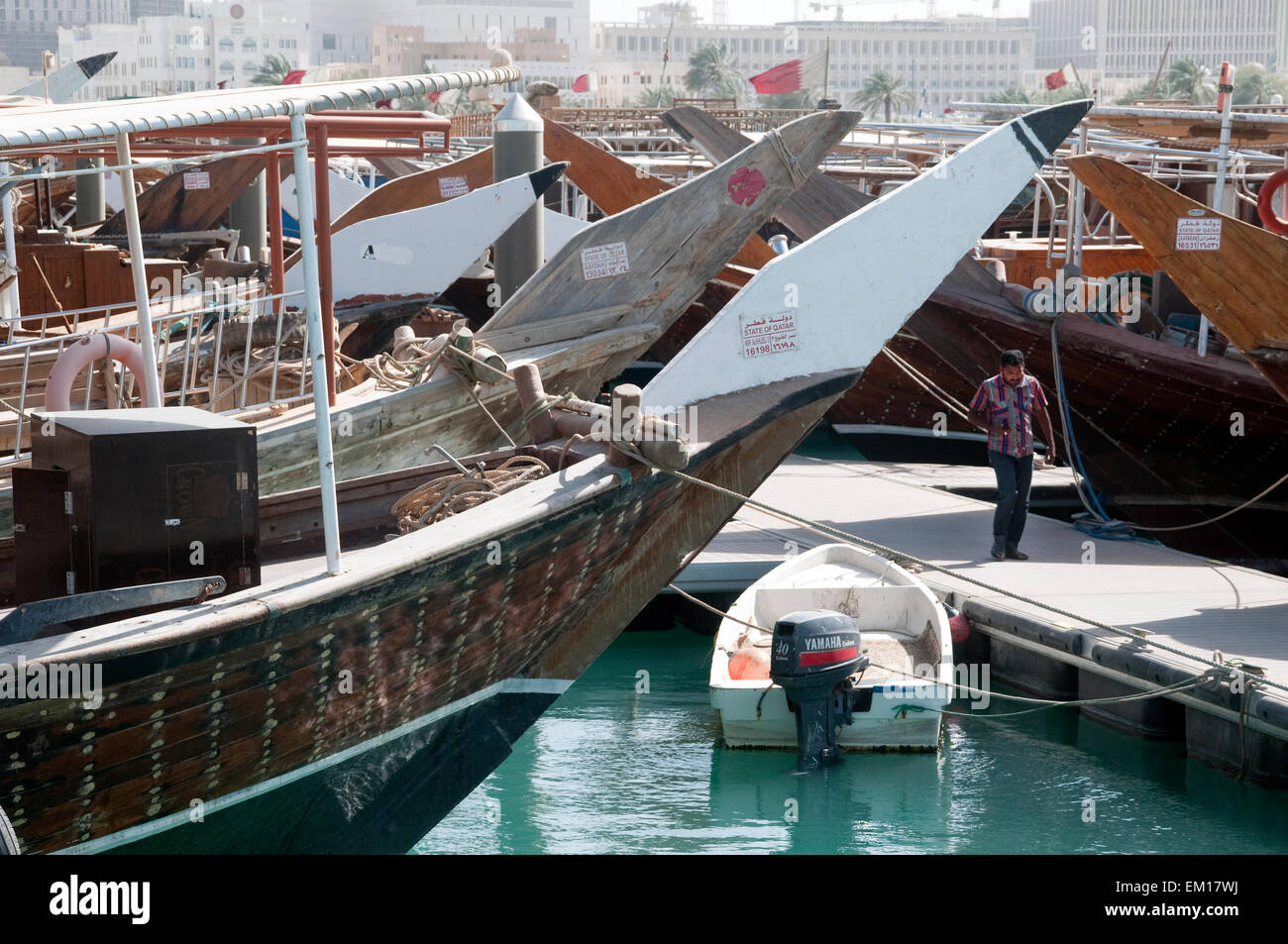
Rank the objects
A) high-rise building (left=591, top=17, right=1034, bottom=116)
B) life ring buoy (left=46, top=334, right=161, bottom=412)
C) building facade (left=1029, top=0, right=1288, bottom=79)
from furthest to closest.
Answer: high-rise building (left=591, top=17, right=1034, bottom=116)
building facade (left=1029, top=0, right=1288, bottom=79)
life ring buoy (left=46, top=334, right=161, bottom=412)

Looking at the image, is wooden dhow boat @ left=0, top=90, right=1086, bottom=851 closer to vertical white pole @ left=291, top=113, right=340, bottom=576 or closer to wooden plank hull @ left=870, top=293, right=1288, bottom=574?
vertical white pole @ left=291, top=113, right=340, bottom=576

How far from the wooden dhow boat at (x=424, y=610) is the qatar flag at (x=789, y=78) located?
699 inches

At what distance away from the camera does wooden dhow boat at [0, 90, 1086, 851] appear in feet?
15.4

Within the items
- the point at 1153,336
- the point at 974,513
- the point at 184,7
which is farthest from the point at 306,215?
the point at 184,7

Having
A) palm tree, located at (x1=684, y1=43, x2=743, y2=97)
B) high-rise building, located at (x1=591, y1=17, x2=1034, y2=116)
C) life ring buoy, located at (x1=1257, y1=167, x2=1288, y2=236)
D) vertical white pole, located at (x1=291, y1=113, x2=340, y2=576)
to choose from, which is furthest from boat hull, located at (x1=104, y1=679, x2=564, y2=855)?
high-rise building, located at (x1=591, y1=17, x2=1034, y2=116)

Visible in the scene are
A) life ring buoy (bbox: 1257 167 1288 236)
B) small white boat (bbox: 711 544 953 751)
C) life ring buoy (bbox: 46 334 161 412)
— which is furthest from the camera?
life ring buoy (bbox: 1257 167 1288 236)

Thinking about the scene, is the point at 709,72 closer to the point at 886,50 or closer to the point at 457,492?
the point at 886,50

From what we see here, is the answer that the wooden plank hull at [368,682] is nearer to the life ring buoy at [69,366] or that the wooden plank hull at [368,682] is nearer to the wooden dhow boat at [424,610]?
the wooden dhow boat at [424,610]

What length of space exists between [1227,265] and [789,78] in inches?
691

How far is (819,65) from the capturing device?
73.3 feet

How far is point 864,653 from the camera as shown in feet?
27.1

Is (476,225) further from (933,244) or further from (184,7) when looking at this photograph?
(184,7)

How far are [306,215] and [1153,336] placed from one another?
9.39m

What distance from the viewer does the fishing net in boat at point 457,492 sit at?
20.0ft
